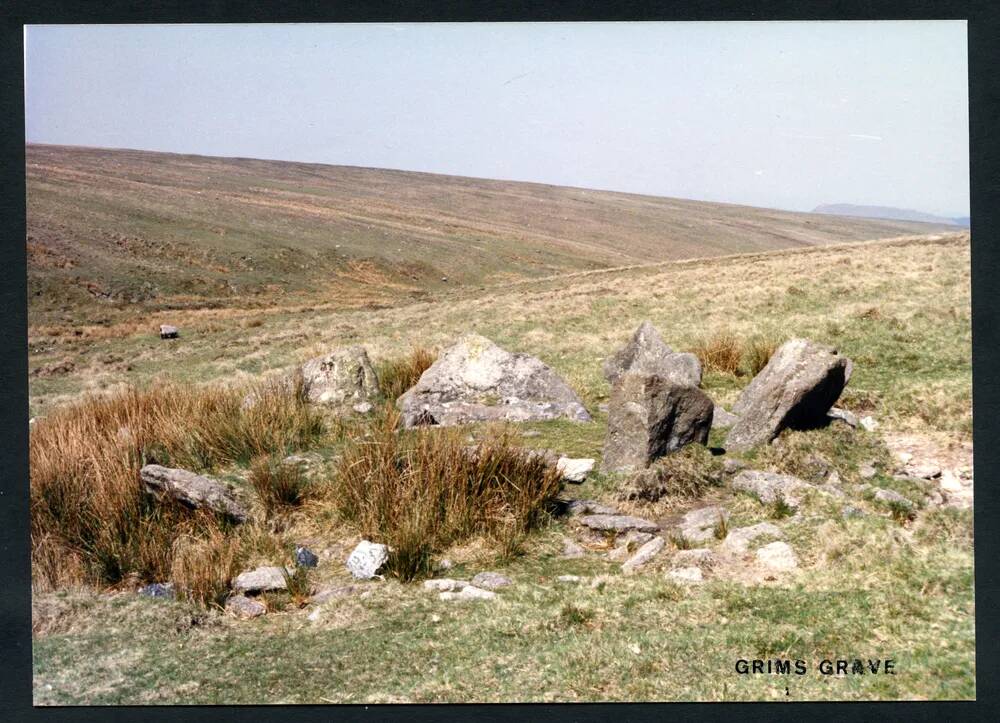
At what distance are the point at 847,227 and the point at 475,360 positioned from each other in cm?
11874

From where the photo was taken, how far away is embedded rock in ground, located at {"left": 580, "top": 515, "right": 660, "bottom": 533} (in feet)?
23.7

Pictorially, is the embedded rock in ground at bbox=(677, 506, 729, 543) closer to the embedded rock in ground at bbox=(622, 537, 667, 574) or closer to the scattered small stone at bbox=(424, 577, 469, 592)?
the embedded rock in ground at bbox=(622, 537, 667, 574)

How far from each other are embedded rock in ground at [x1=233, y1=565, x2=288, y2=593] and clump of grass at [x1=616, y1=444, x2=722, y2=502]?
3.35m

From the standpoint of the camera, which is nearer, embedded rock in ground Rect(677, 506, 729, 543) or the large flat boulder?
embedded rock in ground Rect(677, 506, 729, 543)

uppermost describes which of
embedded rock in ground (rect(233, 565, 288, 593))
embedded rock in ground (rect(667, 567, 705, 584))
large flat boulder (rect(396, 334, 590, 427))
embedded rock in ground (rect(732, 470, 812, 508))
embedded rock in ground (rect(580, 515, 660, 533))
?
large flat boulder (rect(396, 334, 590, 427))

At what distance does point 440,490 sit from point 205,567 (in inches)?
82.9

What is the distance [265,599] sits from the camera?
6.20 metres

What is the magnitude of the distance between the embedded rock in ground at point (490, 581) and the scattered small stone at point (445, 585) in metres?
0.11

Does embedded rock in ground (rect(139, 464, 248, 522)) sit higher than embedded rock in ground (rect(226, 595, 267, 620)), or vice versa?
embedded rock in ground (rect(139, 464, 248, 522))

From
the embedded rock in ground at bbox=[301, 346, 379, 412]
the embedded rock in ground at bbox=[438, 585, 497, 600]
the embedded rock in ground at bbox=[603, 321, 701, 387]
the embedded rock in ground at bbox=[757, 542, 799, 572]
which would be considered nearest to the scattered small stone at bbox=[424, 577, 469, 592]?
the embedded rock in ground at bbox=[438, 585, 497, 600]

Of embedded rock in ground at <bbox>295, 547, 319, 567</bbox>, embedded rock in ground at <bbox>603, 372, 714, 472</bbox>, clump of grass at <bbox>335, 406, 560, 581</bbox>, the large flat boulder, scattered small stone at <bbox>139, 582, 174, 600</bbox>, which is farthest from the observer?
the large flat boulder

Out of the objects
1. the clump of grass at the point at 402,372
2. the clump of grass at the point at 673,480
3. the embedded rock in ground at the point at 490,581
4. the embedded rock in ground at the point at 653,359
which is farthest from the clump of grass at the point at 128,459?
the embedded rock in ground at the point at 653,359

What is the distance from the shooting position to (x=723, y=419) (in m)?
10.2

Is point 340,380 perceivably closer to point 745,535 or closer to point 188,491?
point 188,491
